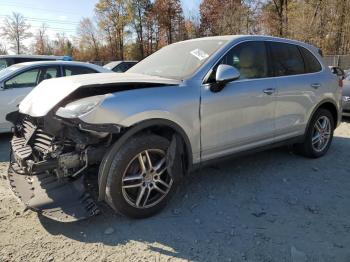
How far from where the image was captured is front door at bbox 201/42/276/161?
3887 millimetres

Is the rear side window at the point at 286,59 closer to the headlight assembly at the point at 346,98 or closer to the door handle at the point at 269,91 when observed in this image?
the door handle at the point at 269,91

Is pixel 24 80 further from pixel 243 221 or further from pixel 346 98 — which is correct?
pixel 346 98

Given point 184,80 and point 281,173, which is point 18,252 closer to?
point 184,80

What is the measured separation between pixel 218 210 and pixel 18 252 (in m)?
1.93

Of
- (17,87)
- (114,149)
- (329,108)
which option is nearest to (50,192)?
(114,149)

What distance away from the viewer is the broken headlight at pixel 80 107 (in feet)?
10.3

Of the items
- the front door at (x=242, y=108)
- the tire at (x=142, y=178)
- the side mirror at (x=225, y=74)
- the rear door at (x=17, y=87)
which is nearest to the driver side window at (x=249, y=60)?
the front door at (x=242, y=108)

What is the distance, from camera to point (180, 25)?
53750mm

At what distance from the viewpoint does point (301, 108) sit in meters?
5.03

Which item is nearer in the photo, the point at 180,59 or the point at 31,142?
the point at 31,142

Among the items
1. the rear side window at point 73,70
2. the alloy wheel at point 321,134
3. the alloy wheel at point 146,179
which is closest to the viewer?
the alloy wheel at point 146,179

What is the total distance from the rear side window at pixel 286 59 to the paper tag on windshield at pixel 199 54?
1.08 m

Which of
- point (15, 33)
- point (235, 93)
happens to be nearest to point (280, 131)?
point (235, 93)

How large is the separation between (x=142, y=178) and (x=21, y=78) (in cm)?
464
